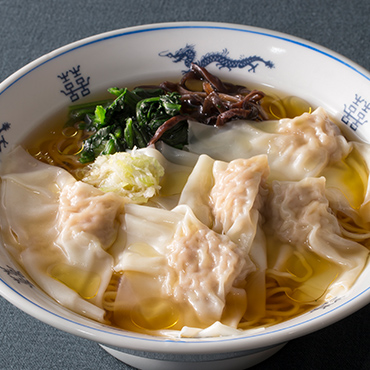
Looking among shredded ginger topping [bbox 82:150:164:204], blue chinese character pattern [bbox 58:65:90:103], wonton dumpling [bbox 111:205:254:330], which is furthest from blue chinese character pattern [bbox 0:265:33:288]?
blue chinese character pattern [bbox 58:65:90:103]

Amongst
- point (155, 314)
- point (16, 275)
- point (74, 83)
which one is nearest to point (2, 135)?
point (74, 83)

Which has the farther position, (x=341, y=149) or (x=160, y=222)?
(x=341, y=149)

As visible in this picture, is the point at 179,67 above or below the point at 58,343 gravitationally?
above

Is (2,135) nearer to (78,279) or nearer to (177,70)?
(78,279)

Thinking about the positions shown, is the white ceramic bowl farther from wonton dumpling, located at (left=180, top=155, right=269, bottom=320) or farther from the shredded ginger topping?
the shredded ginger topping

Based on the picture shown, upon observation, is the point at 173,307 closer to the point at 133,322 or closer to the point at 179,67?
the point at 133,322

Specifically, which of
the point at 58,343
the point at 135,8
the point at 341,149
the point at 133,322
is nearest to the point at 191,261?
the point at 133,322

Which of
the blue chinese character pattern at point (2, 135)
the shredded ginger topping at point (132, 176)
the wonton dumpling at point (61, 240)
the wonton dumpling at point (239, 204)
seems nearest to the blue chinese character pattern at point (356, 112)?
the wonton dumpling at point (239, 204)
